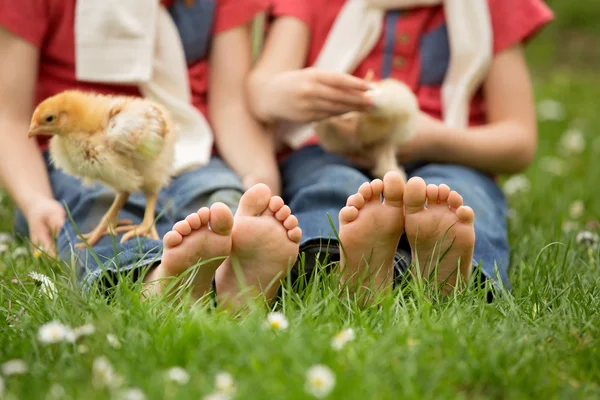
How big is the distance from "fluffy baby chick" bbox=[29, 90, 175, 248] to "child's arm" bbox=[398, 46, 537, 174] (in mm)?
667

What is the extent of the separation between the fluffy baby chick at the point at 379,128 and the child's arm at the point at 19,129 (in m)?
0.67

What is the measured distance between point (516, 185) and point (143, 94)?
143cm

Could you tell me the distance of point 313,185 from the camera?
176 cm

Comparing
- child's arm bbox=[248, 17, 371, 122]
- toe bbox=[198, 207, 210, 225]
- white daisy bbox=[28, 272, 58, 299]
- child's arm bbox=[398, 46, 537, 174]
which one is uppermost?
child's arm bbox=[248, 17, 371, 122]

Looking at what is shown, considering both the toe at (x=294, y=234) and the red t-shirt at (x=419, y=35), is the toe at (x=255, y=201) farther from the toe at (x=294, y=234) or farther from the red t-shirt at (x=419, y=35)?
the red t-shirt at (x=419, y=35)

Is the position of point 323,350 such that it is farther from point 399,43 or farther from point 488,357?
point 399,43

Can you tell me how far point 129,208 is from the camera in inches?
65.0

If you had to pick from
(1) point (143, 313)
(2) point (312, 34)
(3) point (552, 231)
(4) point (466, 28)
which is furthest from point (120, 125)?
(3) point (552, 231)

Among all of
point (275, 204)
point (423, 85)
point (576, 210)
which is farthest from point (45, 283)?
point (576, 210)

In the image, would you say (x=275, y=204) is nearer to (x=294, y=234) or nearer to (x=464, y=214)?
(x=294, y=234)

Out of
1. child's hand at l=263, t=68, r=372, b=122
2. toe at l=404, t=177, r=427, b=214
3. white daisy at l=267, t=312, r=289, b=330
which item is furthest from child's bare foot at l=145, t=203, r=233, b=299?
child's hand at l=263, t=68, r=372, b=122

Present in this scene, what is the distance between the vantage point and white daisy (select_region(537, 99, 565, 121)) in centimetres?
366

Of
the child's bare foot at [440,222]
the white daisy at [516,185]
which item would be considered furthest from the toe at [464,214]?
the white daisy at [516,185]

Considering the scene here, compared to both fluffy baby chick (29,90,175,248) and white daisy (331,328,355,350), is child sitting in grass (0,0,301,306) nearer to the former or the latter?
fluffy baby chick (29,90,175,248)
